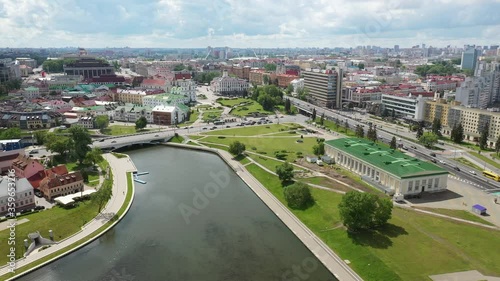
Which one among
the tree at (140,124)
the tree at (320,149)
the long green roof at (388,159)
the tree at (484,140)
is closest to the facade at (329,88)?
the tree at (484,140)

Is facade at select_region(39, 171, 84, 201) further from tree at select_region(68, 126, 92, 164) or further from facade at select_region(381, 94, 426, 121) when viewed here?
facade at select_region(381, 94, 426, 121)

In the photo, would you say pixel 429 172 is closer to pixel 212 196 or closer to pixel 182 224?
pixel 212 196

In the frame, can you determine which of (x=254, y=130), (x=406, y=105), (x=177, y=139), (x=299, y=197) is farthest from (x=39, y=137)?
(x=406, y=105)

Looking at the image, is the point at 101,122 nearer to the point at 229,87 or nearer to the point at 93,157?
the point at 93,157

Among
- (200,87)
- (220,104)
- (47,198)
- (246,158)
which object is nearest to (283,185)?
(246,158)

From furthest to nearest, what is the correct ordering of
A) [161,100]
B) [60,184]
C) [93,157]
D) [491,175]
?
[161,100] < [93,157] < [491,175] < [60,184]

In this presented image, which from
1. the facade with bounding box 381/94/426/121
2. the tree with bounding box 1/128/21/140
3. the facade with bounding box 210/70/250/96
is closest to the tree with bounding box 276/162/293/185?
the tree with bounding box 1/128/21/140
